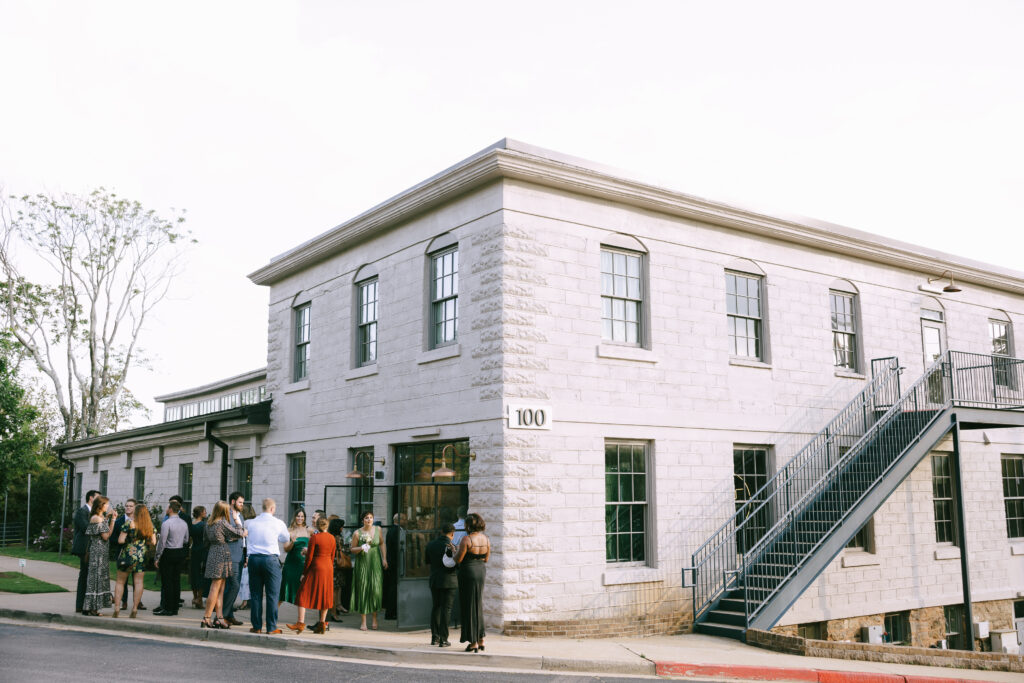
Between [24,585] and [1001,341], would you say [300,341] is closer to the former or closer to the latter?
[24,585]

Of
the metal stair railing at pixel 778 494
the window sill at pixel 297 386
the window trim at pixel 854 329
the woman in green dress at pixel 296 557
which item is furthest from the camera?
the window sill at pixel 297 386

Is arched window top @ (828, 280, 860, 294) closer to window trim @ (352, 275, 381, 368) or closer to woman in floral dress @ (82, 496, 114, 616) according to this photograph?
window trim @ (352, 275, 381, 368)

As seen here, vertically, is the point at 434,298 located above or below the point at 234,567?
above

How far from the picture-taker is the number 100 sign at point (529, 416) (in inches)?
499

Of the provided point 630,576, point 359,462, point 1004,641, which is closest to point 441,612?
point 630,576

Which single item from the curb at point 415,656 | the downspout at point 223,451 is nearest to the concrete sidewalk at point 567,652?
the curb at point 415,656

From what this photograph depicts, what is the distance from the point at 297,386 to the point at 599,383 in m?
7.64

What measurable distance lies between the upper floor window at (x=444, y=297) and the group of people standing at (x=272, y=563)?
131 inches

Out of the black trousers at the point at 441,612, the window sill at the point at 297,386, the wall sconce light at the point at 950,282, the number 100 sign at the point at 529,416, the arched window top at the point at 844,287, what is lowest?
the black trousers at the point at 441,612

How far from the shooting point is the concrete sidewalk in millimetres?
10391

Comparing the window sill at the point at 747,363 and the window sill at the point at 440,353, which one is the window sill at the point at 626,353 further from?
the window sill at the point at 440,353

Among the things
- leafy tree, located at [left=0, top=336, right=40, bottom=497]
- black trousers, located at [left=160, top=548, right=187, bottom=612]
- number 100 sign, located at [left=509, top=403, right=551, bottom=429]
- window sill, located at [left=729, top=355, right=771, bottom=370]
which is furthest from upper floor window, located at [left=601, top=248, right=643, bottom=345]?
leafy tree, located at [left=0, top=336, right=40, bottom=497]

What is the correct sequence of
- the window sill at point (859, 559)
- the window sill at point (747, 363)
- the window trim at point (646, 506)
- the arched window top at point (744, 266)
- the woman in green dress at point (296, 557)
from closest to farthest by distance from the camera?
the woman in green dress at point (296, 557) < the window trim at point (646, 506) < the window sill at point (747, 363) < the arched window top at point (744, 266) < the window sill at point (859, 559)

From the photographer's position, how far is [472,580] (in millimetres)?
10789
